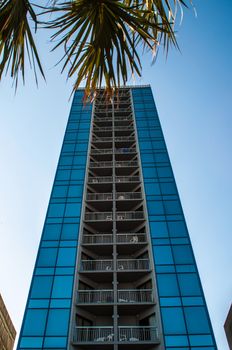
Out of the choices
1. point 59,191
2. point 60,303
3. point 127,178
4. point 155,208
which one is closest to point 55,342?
point 60,303

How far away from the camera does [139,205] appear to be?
3156 centimetres

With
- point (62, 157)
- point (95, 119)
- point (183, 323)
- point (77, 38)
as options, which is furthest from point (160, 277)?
point (95, 119)

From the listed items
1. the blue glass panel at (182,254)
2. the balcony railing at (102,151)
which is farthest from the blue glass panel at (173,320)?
the balcony railing at (102,151)

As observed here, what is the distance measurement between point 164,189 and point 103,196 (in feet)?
21.6

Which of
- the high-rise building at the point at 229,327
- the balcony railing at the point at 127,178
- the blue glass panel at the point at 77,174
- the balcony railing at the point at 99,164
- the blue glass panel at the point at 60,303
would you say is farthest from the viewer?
the balcony railing at the point at 99,164

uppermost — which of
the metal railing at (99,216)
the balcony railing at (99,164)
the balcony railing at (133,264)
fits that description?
the balcony railing at (99,164)

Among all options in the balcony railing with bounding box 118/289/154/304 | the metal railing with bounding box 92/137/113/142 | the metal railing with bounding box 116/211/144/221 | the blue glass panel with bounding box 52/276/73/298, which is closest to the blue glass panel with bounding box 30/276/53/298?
the blue glass panel with bounding box 52/276/73/298

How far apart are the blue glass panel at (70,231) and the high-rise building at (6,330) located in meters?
9.19

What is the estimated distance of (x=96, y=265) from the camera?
87.7 ft

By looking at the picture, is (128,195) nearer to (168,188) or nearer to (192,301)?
(168,188)

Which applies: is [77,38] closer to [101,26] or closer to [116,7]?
[101,26]

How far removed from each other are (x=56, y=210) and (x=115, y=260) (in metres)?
8.38

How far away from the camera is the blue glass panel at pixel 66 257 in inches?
983

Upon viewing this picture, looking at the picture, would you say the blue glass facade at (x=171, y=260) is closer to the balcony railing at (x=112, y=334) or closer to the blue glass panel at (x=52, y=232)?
the balcony railing at (x=112, y=334)
